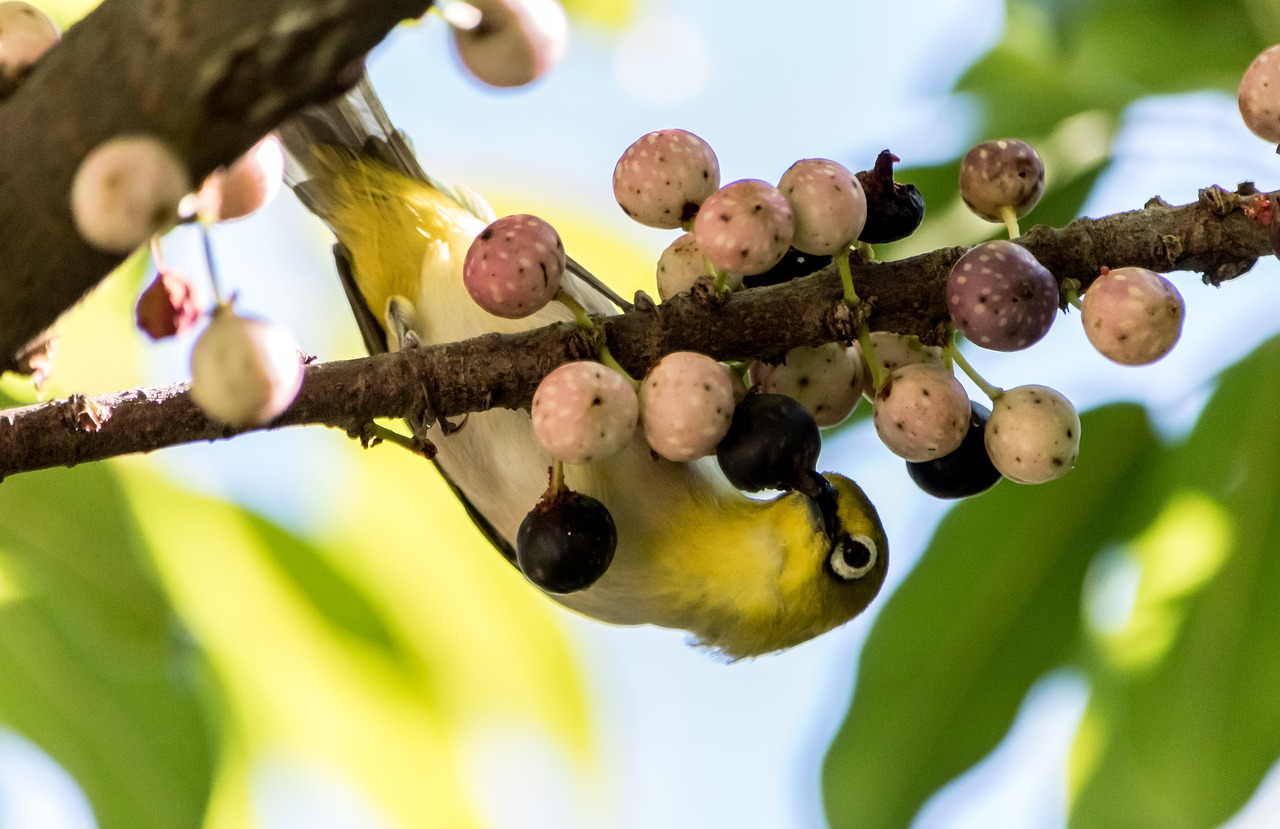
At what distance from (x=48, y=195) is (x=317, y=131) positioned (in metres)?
1.09

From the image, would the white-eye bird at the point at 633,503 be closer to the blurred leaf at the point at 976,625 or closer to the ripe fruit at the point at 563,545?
the blurred leaf at the point at 976,625

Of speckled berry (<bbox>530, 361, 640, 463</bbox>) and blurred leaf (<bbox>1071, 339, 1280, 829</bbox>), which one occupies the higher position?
speckled berry (<bbox>530, 361, 640, 463</bbox>)

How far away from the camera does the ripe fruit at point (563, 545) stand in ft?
2.56

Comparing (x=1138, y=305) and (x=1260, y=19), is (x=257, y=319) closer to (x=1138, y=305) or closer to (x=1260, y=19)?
(x=1138, y=305)

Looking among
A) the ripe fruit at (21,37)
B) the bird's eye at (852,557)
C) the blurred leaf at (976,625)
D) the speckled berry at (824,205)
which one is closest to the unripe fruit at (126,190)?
the ripe fruit at (21,37)

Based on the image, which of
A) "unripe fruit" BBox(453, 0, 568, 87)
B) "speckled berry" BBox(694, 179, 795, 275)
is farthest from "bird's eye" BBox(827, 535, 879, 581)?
"unripe fruit" BBox(453, 0, 568, 87)

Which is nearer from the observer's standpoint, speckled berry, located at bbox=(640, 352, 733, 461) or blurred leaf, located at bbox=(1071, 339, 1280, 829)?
speckled berry, located at bbox=(640, 352, 733, 461)

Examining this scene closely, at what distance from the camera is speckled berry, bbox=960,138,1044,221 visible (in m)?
0.85

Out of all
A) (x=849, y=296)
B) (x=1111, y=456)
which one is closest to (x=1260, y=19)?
(x=1111, y=456)

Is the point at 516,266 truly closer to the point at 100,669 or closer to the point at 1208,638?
the point at 1208,638

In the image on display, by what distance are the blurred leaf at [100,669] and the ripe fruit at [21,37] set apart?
100 centimetres

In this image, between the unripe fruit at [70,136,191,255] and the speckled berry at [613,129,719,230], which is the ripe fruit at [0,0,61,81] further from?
the speckled berry at [613,129,719,230]

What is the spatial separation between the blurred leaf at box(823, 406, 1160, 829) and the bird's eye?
0.41ft

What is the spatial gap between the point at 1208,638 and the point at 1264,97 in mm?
684
